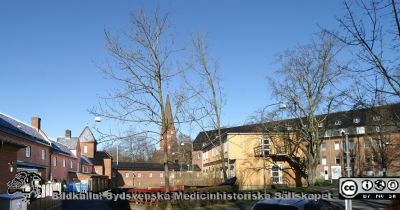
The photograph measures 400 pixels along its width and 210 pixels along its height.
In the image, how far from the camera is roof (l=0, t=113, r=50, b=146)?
40878 millimetres

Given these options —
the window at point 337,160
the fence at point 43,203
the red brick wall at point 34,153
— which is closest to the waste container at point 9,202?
the fence at point 43,203

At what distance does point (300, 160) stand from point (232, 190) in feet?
64.8

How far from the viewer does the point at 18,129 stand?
148ft

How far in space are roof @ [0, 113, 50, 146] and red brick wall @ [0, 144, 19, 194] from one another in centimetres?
1900

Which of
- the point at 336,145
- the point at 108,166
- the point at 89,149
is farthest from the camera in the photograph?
the point at 108,166

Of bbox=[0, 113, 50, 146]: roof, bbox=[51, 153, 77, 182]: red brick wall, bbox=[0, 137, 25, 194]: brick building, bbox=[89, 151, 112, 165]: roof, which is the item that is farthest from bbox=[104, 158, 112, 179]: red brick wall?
bbox=[0, 137, 25, 194]: brick building

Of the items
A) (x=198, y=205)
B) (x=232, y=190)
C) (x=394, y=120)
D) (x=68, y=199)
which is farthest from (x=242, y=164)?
(x=394, y=120)

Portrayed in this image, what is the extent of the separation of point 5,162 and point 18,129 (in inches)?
1049

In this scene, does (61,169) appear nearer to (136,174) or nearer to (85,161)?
(85,161)

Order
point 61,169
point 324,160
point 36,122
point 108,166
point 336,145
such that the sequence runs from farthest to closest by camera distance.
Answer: point 108,166 → point 324,160 → point 336,145 → point 61,169 → point 36,122

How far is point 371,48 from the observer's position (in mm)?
10016

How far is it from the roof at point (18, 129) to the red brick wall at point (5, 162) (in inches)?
748

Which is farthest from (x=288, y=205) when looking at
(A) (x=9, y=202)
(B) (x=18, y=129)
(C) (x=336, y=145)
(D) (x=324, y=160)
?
(D) (x=324, y=160)

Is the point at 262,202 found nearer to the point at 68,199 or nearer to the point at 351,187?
the point at 351,187
